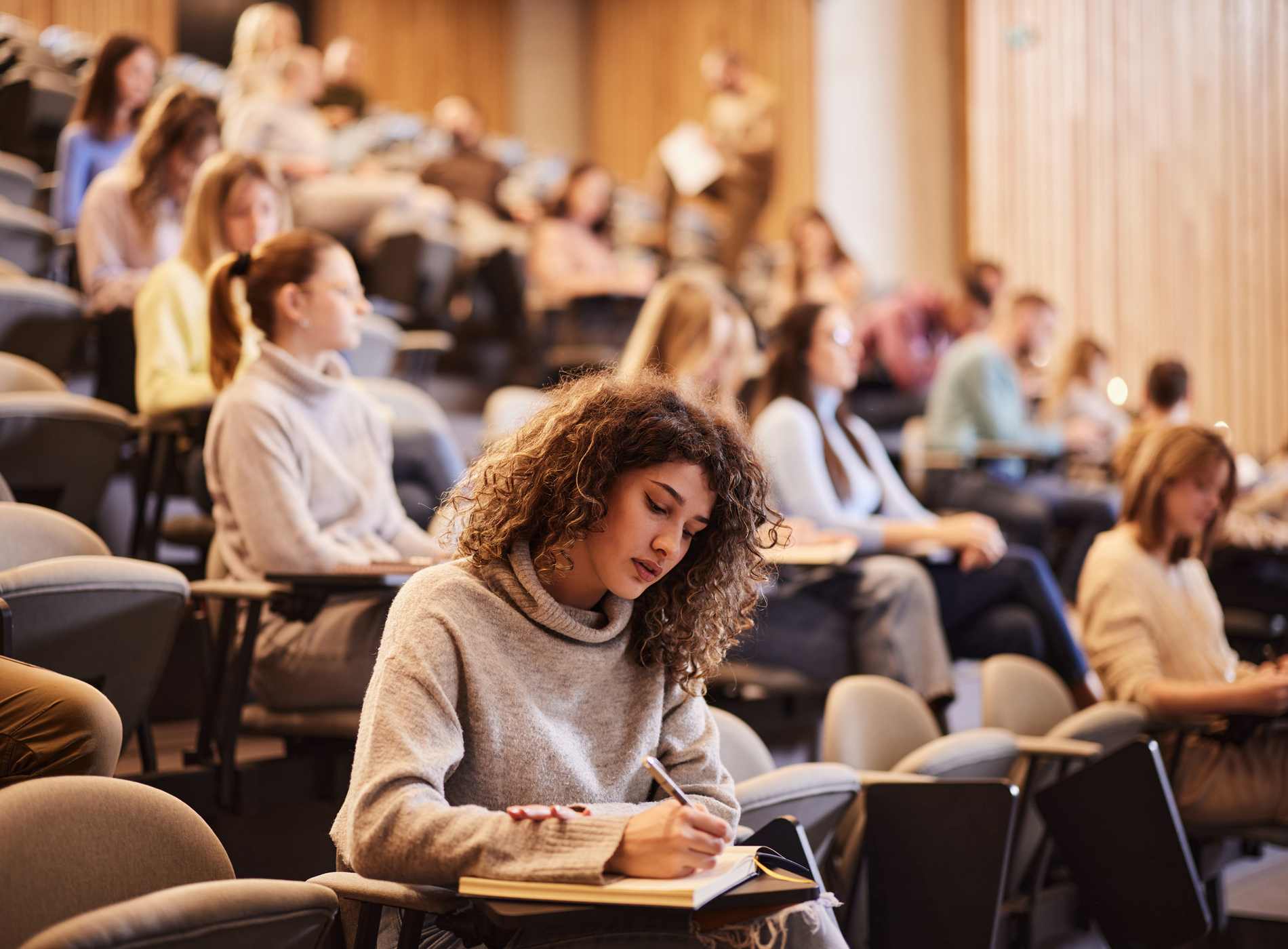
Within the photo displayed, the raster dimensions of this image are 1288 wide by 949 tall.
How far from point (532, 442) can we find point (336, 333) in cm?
96

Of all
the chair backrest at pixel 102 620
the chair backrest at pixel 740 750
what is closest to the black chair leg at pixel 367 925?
the chair backrest at pixel 102 620

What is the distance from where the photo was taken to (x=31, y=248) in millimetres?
3719

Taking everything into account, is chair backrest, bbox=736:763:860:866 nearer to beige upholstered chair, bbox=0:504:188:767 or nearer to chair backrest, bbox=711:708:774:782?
chair backrest, bbox=711:708:774:782

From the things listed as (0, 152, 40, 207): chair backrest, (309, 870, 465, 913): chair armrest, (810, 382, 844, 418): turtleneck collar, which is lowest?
(309, 870, 465, 913): chair armrest

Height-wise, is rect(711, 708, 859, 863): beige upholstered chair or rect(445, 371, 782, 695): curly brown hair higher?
rect(445, 371, 782, 695): curly brown hair

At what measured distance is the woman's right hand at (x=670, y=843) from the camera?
124cm

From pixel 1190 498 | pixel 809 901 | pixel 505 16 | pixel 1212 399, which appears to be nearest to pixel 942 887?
pixel 809 901

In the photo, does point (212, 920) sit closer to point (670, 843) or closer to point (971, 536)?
point (670, 843)

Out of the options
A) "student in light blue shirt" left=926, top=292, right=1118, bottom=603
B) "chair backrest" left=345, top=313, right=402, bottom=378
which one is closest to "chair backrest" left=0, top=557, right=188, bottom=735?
"chair backrest" left=345, top=313, right=402, bottom=378

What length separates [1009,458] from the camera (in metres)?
4.56

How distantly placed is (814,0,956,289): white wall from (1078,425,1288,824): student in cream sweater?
5.67 m

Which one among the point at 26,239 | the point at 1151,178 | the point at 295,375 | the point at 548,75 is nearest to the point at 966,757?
the point at 295,375

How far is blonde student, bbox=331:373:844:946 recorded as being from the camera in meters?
1.28

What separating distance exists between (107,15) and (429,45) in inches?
95.5
